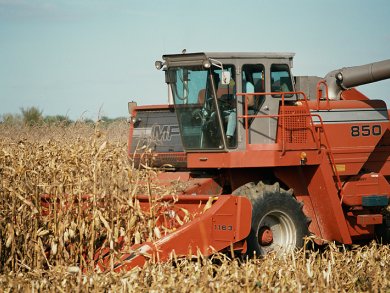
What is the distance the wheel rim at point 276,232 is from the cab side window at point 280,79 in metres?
1.37

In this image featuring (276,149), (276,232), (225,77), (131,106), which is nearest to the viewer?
(225,77)

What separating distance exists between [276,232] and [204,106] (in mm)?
1549

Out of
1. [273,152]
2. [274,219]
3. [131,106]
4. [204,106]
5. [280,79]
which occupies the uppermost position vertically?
[280,79]

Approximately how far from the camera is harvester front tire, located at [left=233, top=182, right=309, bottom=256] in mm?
7434

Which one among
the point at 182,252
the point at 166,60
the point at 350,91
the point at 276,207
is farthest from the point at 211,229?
the point at 350,91

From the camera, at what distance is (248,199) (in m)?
7.08

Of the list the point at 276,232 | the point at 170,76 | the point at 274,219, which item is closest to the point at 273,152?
the point at 274,219

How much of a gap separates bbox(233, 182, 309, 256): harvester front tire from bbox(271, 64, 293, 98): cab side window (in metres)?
1.18

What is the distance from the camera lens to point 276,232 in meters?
7.79

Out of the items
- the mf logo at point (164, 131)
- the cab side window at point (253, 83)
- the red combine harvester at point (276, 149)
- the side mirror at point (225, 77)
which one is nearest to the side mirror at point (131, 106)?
the mf logo at point (164, 131)

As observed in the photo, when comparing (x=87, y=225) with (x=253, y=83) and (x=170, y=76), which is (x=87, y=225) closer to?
(x=170, y=76)

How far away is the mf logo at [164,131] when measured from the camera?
9289mm

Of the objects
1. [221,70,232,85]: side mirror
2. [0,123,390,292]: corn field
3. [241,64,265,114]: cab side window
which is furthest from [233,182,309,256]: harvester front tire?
[221,70,232,85]: side mirror

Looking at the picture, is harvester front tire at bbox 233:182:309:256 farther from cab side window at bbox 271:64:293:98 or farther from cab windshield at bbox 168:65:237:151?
cab side window at bbox 271:64:293:98
